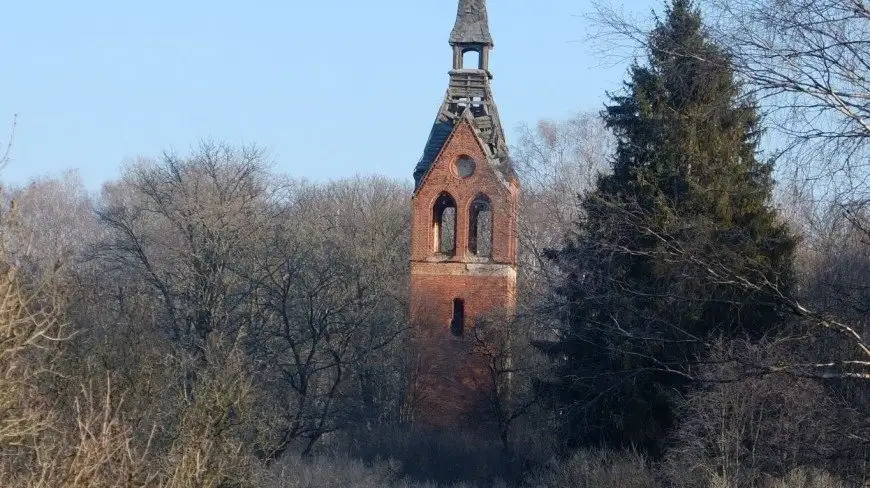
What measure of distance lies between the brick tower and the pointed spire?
28 millimetres

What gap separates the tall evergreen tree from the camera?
642 inches

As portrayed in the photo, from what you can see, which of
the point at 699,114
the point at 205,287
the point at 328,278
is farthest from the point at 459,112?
the point at 699,114

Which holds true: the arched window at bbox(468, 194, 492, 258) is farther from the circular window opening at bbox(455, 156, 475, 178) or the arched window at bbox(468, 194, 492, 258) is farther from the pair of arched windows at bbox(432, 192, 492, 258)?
the circular window opening at bbox(455, 156, 475, 178)

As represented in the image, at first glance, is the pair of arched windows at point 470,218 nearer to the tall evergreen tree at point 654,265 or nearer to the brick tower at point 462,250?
the brick tower at point 462,250

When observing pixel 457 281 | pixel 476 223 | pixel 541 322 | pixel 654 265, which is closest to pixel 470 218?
pixel 476 223

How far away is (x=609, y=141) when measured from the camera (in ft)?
145

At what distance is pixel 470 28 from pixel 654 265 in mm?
17714

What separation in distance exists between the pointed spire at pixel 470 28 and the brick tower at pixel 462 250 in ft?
0.09

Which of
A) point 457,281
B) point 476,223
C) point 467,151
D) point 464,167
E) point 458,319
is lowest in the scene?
point 458,319

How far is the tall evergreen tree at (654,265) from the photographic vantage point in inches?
642

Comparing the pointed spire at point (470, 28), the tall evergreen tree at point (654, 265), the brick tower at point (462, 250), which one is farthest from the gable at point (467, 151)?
the tall evergreen tree at point (654, 265)

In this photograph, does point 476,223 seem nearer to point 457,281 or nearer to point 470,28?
point 457,281

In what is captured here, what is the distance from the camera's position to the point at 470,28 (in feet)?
116

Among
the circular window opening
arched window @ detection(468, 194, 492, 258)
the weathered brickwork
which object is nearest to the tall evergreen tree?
the weathered brickwork
